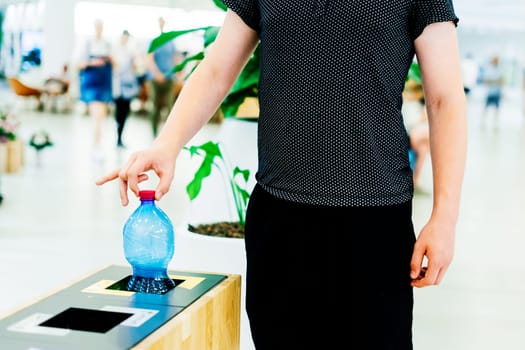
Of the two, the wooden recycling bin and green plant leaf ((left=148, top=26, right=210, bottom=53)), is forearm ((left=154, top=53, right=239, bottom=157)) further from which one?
green plant leaf ((left=148, top=26, right=210, bottom=53))

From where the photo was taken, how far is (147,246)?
153 centimetres

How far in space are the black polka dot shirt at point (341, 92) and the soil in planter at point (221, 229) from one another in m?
1.50

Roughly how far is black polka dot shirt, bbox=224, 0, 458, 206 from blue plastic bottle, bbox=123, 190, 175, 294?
0.34m

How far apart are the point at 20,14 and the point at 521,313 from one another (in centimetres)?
1260

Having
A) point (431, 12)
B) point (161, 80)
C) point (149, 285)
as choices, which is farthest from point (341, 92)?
point (161, 80)

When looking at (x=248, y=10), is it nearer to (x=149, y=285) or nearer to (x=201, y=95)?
A: (x=201, y=95)

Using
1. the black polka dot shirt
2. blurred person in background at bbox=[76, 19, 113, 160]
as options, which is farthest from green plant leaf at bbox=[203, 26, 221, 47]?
blurred person in background at bbox=[76, 19, 113, 160]

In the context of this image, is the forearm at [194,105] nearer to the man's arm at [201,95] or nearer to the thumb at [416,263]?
the man's arm at [201,95]

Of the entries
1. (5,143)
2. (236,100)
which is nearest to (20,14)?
(5,143)

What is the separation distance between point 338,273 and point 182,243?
55.3 inches

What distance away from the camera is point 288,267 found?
1315 millimetres

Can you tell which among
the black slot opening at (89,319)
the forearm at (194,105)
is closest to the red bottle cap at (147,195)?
the forearm at (194,105)

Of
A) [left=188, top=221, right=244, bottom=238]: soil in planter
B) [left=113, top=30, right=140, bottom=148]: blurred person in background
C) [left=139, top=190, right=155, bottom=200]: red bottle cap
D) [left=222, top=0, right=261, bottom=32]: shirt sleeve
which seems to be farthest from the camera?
[left=113, top=30, right=140, bottom=148]: blurred person in background

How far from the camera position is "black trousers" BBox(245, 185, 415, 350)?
127cm
